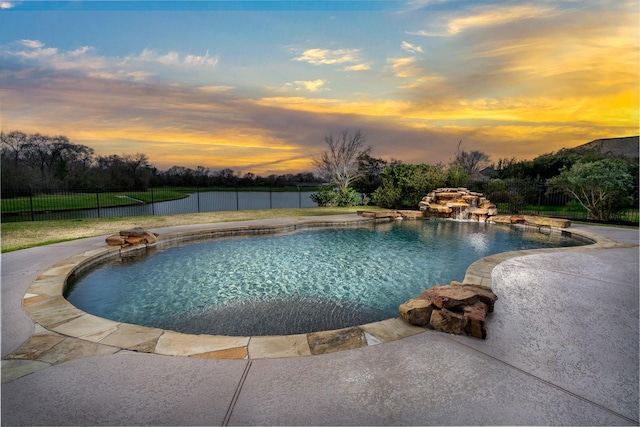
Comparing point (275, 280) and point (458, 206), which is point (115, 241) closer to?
point (275, 280)

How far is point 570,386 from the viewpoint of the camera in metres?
1.77

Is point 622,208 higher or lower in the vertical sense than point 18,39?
lower

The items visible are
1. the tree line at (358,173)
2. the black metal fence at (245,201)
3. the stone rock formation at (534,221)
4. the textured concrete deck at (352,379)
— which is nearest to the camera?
the textured concrete deck at (352,379)

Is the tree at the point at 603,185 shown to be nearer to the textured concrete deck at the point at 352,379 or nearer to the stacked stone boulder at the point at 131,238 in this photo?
the textured concrete deck at the point at 352,379

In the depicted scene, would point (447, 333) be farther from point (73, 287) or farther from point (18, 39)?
point (18, 39)

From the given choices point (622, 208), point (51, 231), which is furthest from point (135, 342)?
point (622, 208)

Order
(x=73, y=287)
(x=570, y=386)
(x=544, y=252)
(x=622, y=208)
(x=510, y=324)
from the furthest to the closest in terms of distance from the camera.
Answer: (x=622, y=208), (x=544, y=252), (x=73, y=287), (x=510, y=324), (x=570, y=386)

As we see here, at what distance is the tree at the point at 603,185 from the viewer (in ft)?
31.4

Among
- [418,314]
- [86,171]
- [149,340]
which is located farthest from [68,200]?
[418,314]

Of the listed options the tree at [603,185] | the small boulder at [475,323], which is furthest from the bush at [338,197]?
the small boulder at [475,323]

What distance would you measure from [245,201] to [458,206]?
40.4 feet

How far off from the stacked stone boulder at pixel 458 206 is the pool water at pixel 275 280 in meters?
3.44

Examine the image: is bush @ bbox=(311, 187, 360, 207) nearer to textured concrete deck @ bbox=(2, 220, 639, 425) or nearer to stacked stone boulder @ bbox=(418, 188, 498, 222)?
stacked stone boulder @ bbox=(418, 188, 498, 222)

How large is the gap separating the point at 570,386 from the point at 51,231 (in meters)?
10.9
